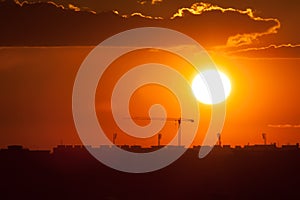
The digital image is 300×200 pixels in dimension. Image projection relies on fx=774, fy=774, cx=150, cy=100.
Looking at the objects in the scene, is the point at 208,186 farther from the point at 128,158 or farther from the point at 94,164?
→ the point at 128,158

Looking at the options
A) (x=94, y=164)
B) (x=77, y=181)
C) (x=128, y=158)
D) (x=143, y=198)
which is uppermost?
(x=128, y=158)

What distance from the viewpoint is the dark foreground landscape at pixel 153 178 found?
11981 cm

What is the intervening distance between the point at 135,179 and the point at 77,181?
1039 centimetres

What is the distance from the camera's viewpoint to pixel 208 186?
429ft

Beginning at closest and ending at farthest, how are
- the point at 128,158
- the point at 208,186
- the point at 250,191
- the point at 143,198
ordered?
the point at 143,198
the point at 250,191
the point at 208,186
the point at 128,158

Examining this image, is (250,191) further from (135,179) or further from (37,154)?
(37,154)

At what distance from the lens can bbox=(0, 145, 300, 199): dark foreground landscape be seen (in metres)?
120

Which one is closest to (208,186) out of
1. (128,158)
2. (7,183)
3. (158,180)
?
(158,180)

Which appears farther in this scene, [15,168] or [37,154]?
[37,154]

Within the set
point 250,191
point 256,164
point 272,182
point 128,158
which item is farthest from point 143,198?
point 128,158

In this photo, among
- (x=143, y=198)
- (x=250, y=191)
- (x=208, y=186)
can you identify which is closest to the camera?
(x=143, y=198)

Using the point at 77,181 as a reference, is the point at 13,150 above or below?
above

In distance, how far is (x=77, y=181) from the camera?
13025 cm

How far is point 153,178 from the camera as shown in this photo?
136000 millimetres
